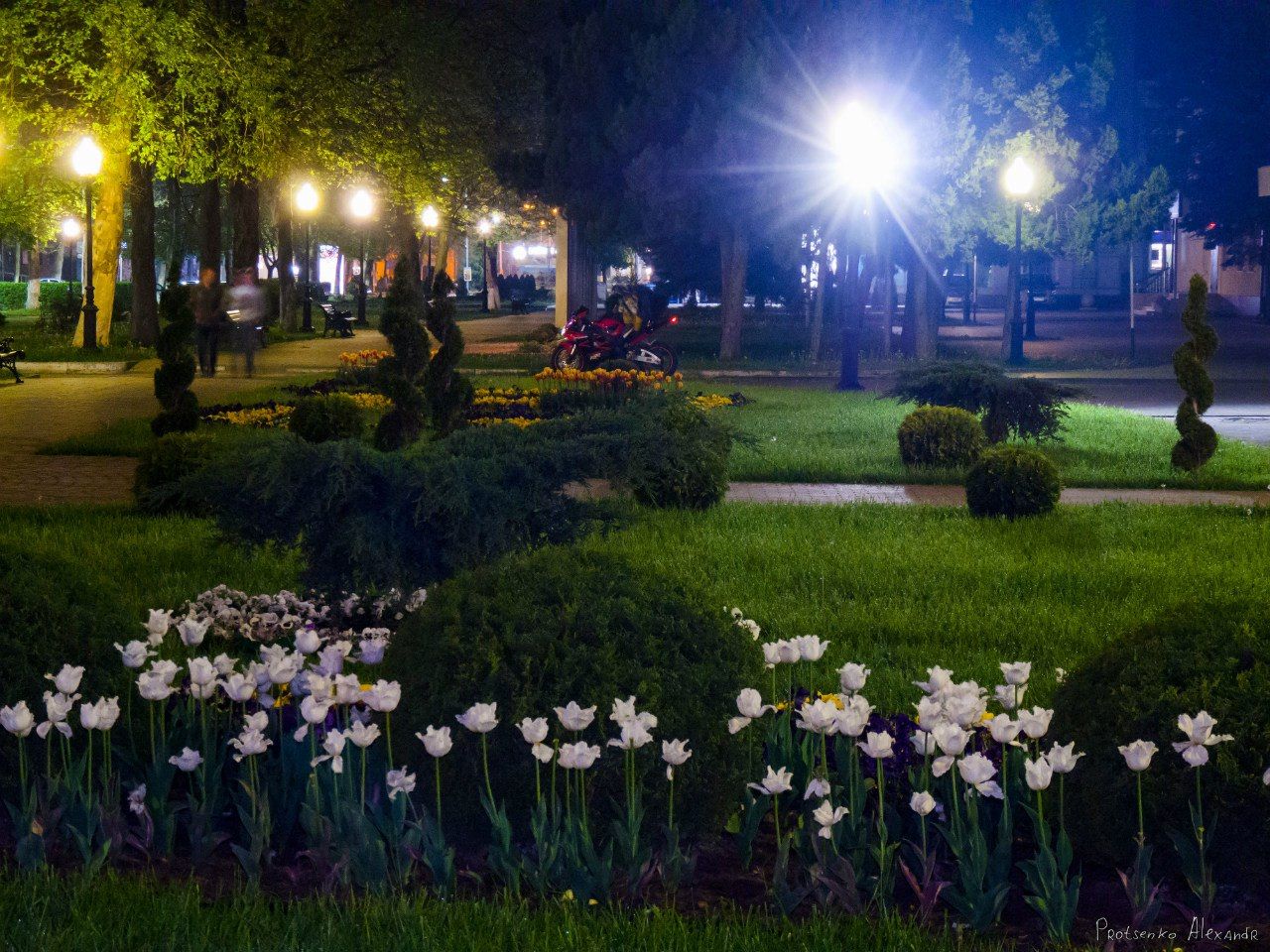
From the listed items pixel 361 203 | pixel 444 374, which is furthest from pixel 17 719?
pixel 361 203

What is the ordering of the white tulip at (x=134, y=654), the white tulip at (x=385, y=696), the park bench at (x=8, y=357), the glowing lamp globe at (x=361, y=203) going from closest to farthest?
the white tulip at (x=385, y=696) → the white tulip at (x=134, y=654) → the park bench at (x=8, y=357) → the glowing lamp globe at (x=361, y=203)

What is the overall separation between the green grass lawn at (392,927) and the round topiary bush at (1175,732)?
58 centimetres

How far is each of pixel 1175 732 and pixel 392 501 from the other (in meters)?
3.46

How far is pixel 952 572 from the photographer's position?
9742 millimetres

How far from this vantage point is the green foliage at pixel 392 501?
640cm

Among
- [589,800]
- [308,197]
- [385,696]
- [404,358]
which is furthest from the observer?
[308,197]

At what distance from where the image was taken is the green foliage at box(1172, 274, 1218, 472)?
13.9 metres

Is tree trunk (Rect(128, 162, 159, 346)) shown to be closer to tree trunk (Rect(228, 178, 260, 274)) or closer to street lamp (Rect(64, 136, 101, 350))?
street lamp (Rect(64, 136, 101, 350))

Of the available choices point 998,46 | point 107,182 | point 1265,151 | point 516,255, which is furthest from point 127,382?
point 516,255

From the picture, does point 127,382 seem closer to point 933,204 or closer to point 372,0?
point 372,0

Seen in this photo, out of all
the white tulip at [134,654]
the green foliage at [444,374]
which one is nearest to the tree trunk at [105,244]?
the green foliage at [444,374]

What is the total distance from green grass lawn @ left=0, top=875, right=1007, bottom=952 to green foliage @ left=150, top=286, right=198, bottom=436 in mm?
9411

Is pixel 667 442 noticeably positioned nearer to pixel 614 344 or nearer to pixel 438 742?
pixel 438 742

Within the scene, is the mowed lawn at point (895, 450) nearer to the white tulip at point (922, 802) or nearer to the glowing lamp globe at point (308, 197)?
the white tulip at point (922, 802)
